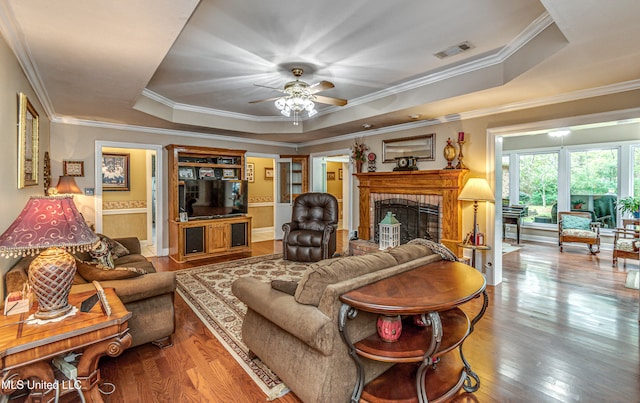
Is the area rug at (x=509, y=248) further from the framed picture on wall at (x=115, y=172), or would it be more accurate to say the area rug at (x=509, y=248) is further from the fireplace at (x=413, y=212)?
the framed picture on wall at (x=115, y=172)

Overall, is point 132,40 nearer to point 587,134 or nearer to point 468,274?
point 468,274

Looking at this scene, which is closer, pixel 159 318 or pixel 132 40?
pixel 132 40

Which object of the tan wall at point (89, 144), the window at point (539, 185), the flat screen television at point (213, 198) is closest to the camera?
the tan wall at point (89, 144)

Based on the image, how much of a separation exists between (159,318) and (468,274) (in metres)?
2.37

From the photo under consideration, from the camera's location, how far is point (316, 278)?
1.79 metres

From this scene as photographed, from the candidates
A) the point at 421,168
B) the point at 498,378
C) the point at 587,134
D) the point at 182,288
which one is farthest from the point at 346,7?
the point at 587,134

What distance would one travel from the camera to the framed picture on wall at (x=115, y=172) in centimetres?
621

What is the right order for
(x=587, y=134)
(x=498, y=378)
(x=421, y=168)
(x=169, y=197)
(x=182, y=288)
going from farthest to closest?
(x=587, y=134)
(x=169, y=197)
(x=421, y=168)
(x=182, y=288)
(x=498, y=378)

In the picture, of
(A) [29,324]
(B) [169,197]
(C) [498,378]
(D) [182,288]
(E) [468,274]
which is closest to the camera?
(A) [29,324]

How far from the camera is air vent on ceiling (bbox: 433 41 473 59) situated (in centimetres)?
300

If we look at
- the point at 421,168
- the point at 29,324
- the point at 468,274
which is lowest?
the point at 29,324

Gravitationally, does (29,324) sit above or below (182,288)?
above

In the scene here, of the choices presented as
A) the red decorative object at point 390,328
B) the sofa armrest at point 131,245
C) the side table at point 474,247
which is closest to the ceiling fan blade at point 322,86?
the red decorative object at point 390,328

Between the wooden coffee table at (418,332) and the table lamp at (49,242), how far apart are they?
1.50 metres
